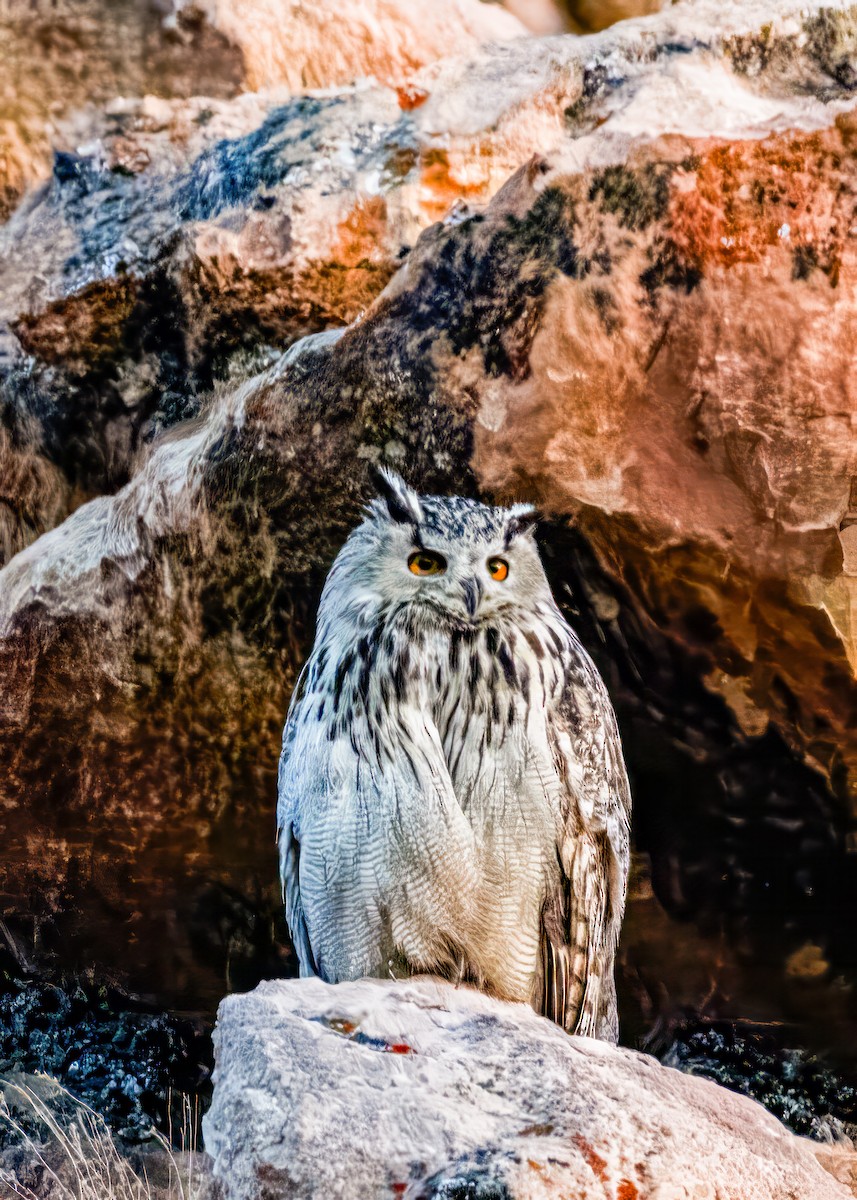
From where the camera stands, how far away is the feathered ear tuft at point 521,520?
184 cm

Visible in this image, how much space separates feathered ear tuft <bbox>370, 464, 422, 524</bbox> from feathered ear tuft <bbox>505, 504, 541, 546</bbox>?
17 centimetres

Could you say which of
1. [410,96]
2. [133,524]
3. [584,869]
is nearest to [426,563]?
[584,869]

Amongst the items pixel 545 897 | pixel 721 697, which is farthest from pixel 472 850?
pixel 721 697

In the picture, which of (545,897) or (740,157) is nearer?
(545,897)

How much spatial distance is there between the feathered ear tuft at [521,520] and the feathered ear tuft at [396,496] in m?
0.17

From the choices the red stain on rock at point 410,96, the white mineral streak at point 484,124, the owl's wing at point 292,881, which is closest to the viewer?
the owl's wing at point 292,881

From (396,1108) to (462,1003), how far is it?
0.92 ft

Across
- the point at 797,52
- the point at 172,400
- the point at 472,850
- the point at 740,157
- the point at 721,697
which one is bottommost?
the point at 472,850

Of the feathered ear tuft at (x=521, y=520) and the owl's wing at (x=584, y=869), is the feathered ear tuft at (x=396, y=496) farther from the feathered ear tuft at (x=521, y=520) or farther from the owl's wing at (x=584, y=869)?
the owl's wing at (x=584, y=869)

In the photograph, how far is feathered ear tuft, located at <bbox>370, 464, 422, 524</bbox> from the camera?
72.9 inches

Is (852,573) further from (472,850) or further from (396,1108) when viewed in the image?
(396,1108)

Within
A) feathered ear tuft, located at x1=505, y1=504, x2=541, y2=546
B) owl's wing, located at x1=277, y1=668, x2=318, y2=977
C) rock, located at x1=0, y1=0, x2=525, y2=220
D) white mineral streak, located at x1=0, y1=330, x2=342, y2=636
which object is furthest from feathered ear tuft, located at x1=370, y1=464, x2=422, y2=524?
rock, located at x1=0, y1=0, x2=525, y2=220

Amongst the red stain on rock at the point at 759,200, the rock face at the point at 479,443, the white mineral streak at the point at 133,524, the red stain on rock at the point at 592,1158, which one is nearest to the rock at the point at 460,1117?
the red stain on rock at the point at 592,1158

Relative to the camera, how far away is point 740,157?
1.86 metres
